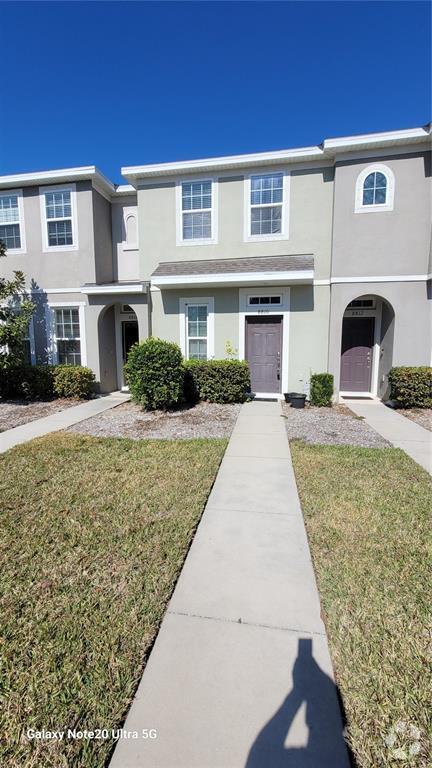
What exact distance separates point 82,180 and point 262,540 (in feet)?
38.2

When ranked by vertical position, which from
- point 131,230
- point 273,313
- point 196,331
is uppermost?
point 131,230

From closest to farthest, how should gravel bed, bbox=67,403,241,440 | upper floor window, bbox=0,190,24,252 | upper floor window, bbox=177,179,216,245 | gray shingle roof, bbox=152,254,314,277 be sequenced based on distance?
gravel bed, bbox=67,403,241,440
gray shingle roof, bbox=152,254,314,277
upper floor window, bbox=177,179,216,245
upper floor window, bbox=0,190,24,252

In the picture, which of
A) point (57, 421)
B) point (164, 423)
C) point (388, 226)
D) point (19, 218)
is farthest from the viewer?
Answer: point (19, 218)

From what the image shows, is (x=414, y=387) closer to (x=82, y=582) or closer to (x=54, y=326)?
(x=82, y=582)

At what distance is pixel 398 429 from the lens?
7.38 m

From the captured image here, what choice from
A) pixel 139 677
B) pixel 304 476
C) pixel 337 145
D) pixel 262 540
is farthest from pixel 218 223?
pixel 139 677

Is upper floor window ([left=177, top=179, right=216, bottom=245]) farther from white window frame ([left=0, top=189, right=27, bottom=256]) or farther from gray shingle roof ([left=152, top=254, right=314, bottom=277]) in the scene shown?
white window frame ([left=0, top=189, right=27, bottom=256])

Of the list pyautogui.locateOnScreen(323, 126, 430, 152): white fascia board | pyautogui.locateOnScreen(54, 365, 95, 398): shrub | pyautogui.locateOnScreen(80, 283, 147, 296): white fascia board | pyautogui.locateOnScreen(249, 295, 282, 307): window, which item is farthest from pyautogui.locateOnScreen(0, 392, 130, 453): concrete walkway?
pyautogui.locateOnScreen(323, 126, 430, 152): white fascia board

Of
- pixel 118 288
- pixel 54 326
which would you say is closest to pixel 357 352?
pixel 118 288

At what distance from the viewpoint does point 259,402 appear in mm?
9891

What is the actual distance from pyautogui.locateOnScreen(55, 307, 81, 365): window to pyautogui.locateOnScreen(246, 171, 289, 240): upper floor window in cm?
642

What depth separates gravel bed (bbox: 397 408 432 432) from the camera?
782cm

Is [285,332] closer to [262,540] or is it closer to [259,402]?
[259,402]

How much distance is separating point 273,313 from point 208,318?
6.63 feet
